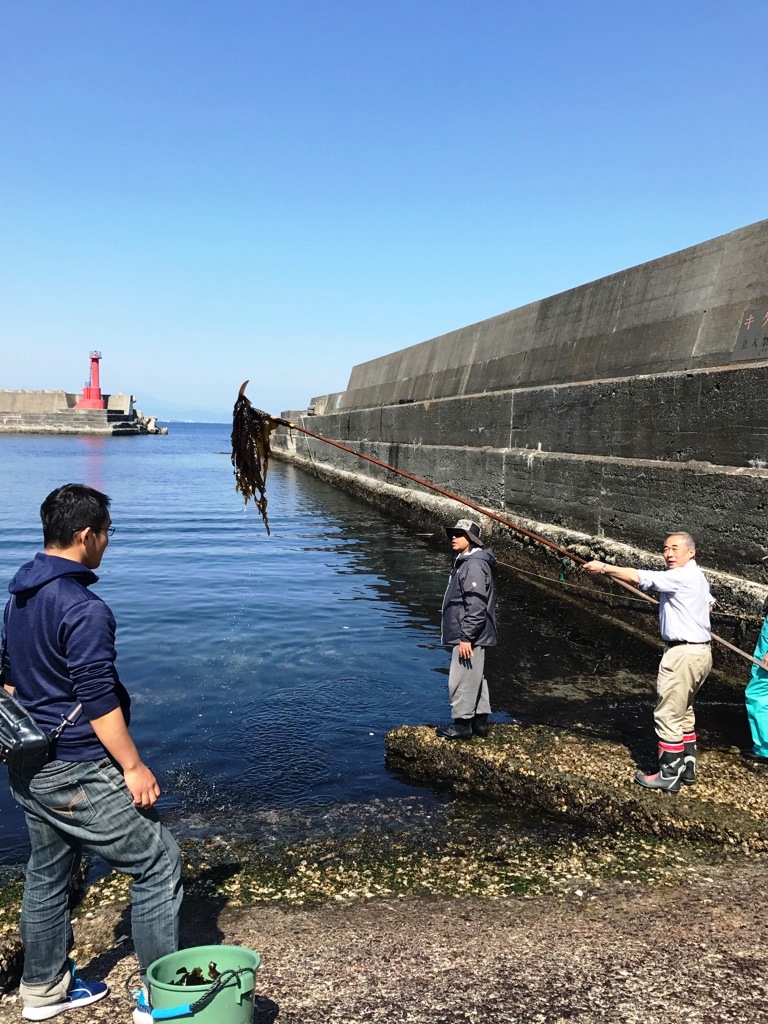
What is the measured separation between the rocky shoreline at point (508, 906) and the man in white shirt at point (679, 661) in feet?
0.54

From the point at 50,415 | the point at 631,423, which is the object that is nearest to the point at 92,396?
the point at 50,415

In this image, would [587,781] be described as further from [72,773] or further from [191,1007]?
[72,773]

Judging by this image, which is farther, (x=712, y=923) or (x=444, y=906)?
(x=444, y=906)

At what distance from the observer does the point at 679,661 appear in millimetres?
4781

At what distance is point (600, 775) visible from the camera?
16.1ft

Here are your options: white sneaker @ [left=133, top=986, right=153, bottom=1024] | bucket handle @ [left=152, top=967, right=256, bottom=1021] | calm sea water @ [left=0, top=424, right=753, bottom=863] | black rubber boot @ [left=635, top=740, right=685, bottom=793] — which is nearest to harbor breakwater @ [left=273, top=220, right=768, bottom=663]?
calm sea water @ [left=0, top=424, right=753, bottom=863]

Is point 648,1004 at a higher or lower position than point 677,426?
lower

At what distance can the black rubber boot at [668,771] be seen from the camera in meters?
4.72

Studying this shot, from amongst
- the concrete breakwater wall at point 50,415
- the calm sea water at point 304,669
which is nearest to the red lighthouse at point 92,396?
the concrete breakwater wall at point 50,415

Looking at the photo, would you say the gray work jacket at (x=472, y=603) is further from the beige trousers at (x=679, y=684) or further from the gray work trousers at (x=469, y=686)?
the beige trousers at (x=679, y=684)

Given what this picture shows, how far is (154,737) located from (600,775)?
141 inches

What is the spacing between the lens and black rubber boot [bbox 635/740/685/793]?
186 inches

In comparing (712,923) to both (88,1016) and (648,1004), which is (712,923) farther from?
(88,1016)

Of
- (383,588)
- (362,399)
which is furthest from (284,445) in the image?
(383,588)
